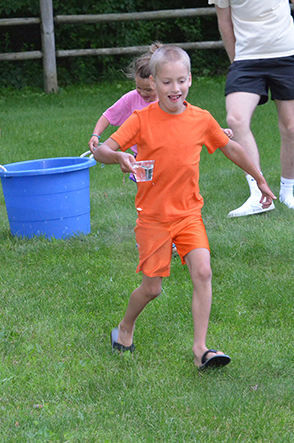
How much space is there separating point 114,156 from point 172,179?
1.02 ft

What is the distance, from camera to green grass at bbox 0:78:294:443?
2.42 m

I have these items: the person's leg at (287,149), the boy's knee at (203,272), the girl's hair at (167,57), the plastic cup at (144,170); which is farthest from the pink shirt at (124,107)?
the boy's knee at (203,272)

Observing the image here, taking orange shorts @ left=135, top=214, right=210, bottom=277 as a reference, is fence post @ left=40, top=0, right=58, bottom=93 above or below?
above

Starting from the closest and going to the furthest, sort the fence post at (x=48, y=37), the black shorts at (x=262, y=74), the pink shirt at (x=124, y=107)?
the pink shirt at (x=124, y=107) < the black shorts at (x=262, y=74) < the fence post at (x=48, y=37)

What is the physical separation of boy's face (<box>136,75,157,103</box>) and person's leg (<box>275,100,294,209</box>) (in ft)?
5.01

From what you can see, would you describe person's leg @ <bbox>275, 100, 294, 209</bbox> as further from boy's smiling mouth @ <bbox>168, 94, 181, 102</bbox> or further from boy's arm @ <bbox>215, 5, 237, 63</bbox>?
boy's smiling mouth @ <bbox>168, 94, 181, 102</bbox>

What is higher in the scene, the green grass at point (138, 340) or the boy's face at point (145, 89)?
the boy's face at point (145, 89)

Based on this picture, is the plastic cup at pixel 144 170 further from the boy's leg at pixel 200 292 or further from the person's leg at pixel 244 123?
the person's leg at pixel 244 123

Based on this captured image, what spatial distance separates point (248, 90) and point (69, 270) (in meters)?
2.09

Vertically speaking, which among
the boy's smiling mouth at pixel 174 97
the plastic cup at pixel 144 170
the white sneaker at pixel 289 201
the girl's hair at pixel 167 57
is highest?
the girl's hair at pixel 167 57

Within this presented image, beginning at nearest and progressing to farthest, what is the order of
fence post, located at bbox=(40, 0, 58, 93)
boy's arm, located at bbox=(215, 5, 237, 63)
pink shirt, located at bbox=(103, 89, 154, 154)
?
pink shirt, located at bbox=(103, 89, 154, 154), boy's arm, located at bbox=(215, 5, 237, 63), fence post, located at bbox=(40, 0, 58, 93)

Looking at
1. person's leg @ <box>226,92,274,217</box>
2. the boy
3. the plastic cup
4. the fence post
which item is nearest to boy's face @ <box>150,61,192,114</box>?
the boy

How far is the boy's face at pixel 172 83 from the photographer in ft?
8.94

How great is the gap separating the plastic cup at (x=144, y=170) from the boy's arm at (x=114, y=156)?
48 millimetres
